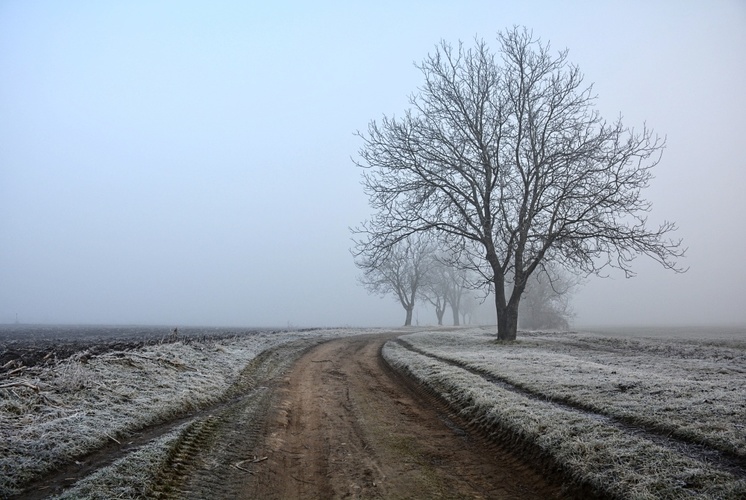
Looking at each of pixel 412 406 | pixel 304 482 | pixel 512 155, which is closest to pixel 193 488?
pixel 304 482

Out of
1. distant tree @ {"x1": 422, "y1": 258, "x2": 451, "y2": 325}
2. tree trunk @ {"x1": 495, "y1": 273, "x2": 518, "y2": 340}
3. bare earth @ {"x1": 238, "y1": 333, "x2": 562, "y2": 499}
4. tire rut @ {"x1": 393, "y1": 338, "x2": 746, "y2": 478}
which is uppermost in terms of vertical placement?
distant tree @ {"x1": 422, "y1": 258, "x2": 451, "y2": 325}

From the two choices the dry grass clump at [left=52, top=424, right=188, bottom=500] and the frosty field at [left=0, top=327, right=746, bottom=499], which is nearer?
the dry grass clump at [left=52, top=424, right=188, bottom=500]

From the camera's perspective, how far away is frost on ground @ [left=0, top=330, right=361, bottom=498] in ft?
18.4

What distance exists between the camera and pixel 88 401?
307 inches

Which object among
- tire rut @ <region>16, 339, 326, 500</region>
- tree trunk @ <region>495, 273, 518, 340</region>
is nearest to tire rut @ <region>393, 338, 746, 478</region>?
tire rut @ <region>16, 339, 326, 500</region>

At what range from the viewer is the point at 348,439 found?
23.4 ft

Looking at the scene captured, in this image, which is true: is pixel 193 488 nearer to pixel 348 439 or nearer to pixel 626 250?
pixel 348 439

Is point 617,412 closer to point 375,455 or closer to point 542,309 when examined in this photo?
Answer: point 375,455

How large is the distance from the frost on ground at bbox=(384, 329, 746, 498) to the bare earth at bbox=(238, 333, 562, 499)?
53 cm

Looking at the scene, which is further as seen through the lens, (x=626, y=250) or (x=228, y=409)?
(x=626, y=250)

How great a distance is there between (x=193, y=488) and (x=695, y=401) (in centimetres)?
744

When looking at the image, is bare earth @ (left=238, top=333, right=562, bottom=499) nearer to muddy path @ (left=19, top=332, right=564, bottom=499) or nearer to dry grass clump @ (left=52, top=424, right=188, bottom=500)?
muddy path @ (left=19, top=332, right=564, bottom=499)

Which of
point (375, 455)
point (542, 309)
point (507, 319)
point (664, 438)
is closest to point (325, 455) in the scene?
point (375, 455)

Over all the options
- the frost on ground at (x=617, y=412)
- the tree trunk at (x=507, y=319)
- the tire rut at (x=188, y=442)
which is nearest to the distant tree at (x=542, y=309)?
the tree trunk at (x=507, y=319)
